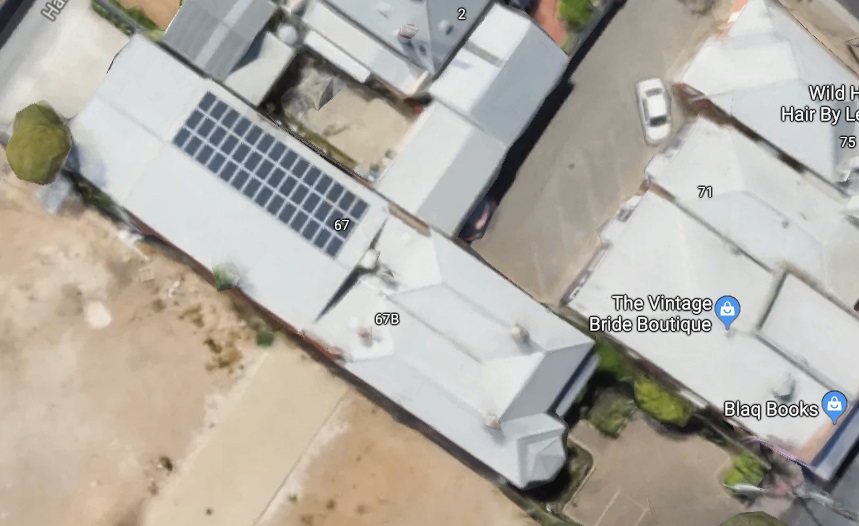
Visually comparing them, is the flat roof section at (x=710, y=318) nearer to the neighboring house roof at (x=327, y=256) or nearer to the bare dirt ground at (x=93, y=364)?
the neighboring house roof at (x=327, y=256)

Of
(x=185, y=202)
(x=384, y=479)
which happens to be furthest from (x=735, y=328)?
(x=185, y=202)

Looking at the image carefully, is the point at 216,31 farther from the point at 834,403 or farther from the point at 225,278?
the point at 834,403

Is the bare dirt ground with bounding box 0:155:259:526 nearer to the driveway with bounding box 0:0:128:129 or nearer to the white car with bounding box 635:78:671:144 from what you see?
the driveway with bounding box 0:0:128:129

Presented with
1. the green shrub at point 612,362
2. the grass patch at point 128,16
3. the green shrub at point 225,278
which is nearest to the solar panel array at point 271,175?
the green shrub at point 225,278

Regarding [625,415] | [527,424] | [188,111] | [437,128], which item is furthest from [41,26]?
[625,415]

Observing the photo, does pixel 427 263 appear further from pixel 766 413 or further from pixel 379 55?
pixel 766 413

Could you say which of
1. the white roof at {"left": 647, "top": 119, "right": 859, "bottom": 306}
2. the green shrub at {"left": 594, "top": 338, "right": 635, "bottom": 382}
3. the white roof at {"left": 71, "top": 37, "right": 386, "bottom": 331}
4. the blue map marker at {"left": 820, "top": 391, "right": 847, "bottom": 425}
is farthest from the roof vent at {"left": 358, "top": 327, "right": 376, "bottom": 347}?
the blue map marker at {"left": 820, "top": 391, "right": 847, "bottom": 425}
